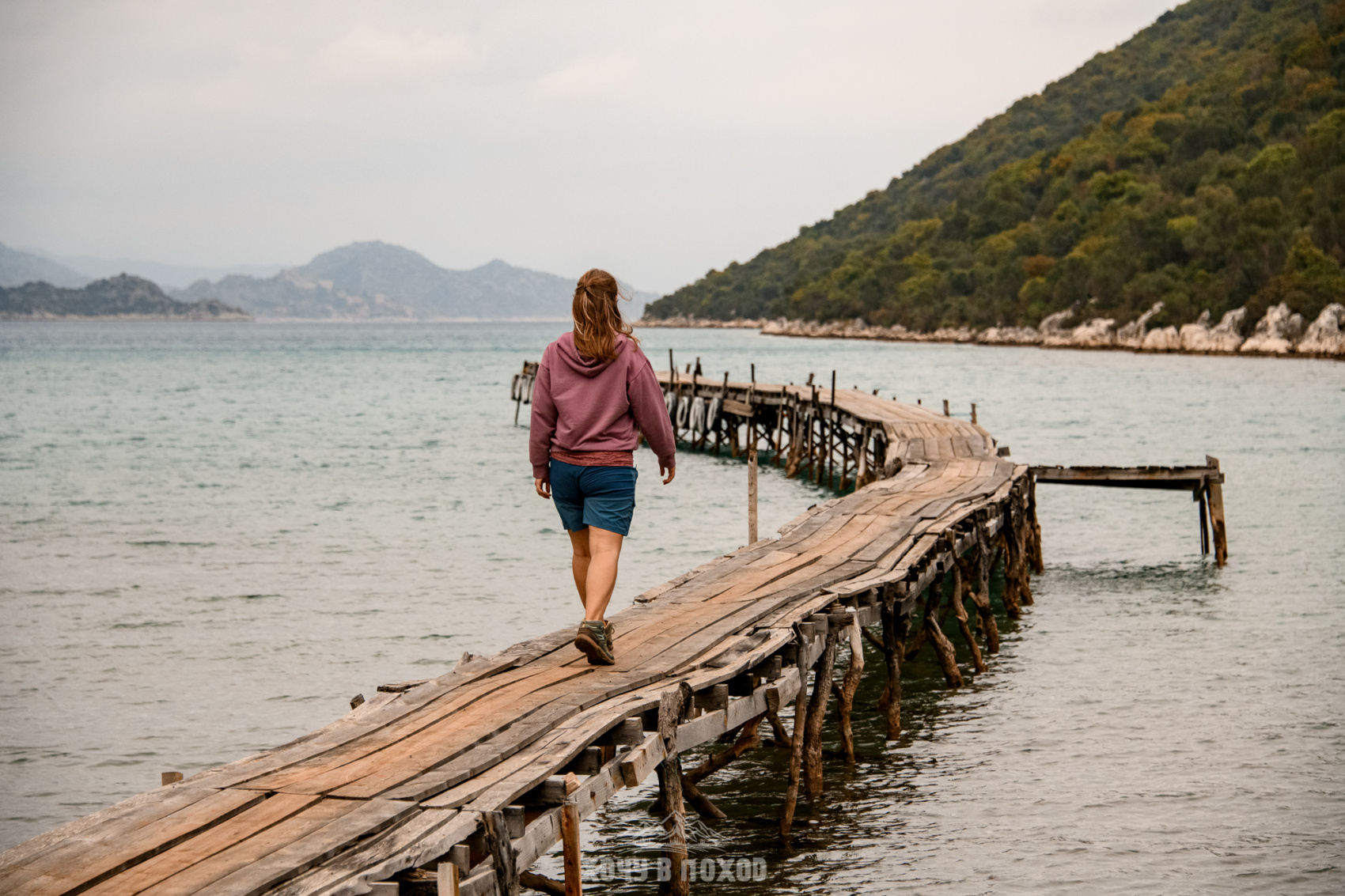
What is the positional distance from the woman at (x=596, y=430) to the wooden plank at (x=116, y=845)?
2.31m

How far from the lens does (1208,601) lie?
1644 centimetres

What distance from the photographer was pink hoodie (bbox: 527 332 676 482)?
6914 millimetres

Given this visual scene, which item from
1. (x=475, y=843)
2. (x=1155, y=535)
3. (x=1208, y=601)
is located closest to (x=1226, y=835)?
(x=475, y=843)

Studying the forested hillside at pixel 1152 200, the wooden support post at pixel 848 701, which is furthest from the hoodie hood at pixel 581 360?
the forested hillside at pixel 1152 200

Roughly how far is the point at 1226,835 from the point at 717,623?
3569mm

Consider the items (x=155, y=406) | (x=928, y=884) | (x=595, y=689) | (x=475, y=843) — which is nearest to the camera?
(x=475, y=843)

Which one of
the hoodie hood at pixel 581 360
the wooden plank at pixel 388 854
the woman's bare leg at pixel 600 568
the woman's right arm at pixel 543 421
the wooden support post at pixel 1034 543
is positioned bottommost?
the wooden support post at pixel 1034 543

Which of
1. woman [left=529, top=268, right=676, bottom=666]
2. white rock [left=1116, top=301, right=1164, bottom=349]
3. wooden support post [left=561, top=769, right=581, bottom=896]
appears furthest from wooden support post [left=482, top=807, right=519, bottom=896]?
white rock [left=1116, top=301, right=1164, bottom=349]

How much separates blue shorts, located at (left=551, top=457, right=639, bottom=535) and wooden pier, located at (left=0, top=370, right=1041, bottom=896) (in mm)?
850

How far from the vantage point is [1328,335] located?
73188 millimetres

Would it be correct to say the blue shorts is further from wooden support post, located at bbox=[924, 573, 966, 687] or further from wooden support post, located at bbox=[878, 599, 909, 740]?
wooden support post, located at bbox=[924, 573, 966, 687]

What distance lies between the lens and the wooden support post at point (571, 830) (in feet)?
18.1

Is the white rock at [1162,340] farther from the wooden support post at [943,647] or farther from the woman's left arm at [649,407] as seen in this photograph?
the woman's left arm at [649,407]

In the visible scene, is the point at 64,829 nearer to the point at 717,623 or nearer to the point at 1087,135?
the point at 717,623
